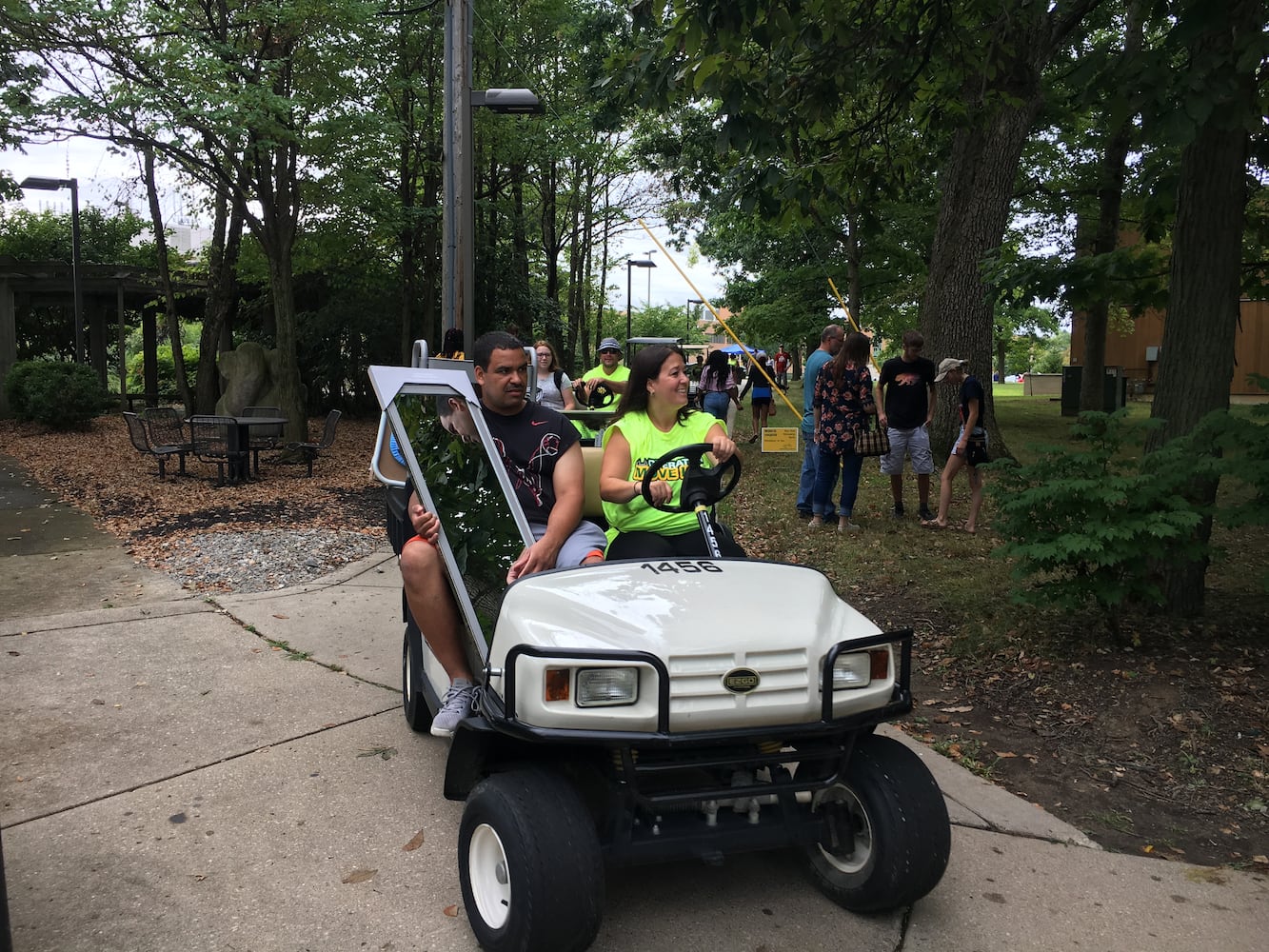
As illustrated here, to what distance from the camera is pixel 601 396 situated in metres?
9.67

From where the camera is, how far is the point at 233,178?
1576 cm

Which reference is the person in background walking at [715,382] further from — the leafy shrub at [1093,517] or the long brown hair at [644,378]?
the long brown hair at [644,378]

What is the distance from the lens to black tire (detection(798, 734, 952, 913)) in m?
2.82

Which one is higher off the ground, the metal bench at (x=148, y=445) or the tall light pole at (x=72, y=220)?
the tall light pole at (x=72, y=220)

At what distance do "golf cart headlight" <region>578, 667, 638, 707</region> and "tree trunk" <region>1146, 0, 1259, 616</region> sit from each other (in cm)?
353

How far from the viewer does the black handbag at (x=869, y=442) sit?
851 centimetres

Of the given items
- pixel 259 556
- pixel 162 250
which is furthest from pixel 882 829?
pixel 162 250

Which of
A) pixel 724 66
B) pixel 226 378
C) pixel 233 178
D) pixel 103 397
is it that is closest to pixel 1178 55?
pixel 724 66

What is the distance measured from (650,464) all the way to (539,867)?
1.71 metres

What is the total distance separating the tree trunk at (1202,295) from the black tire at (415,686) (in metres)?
3.77

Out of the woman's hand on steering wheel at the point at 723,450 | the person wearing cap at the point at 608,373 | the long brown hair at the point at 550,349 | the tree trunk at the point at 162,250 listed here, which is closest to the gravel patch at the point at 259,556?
the long brown hair at the point at 550,349

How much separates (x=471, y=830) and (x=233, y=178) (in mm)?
15501

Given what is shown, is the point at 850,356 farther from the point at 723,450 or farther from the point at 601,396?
the point at 723,450

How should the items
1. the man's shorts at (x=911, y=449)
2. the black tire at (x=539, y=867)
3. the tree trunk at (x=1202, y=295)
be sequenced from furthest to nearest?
the man's shorts at (x=911, y=449) → the tree trunk at (x=1202, y=295) → the black tire at (x=539, y=867)
